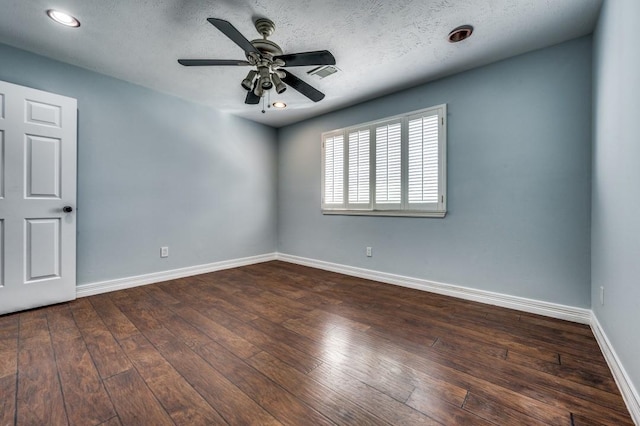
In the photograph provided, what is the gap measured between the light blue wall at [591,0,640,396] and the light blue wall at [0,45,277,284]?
160 inches

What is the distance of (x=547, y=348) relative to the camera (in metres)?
1.83

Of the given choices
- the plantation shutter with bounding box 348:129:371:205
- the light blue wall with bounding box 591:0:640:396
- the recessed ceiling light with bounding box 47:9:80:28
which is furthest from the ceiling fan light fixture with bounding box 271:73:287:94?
the light blue wall with bounding box 591:0:640:396

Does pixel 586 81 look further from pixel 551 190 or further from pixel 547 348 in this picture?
pixel 547 348

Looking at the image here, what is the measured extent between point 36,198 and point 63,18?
157cm

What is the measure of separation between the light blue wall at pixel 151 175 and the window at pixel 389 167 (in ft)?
4.66

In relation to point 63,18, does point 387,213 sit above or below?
below

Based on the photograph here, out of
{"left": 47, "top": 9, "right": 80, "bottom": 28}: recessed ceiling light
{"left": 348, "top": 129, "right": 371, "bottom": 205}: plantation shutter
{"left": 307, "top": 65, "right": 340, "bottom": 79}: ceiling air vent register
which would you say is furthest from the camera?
{"left": 348, "top": 129, "right": 371, "bottom": 205}: plantation shutter

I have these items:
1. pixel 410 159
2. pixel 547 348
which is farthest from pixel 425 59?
pixel 547 348

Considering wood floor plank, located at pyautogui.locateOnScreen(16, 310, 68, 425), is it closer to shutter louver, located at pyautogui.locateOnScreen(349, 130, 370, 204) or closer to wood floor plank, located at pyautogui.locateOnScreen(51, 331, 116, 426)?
wood floor plank, located at pyautogui.locateOnScreen(51, 331, 116, 426)

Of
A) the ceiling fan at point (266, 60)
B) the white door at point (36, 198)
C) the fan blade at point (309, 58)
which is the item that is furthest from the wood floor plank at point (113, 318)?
the fan blade at point (309, 58)

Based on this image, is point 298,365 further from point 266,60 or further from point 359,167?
point 359,167

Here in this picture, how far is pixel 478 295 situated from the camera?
2736 millimetres

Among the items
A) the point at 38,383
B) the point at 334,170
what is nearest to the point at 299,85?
the point at 334,170

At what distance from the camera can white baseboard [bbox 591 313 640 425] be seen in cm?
121
